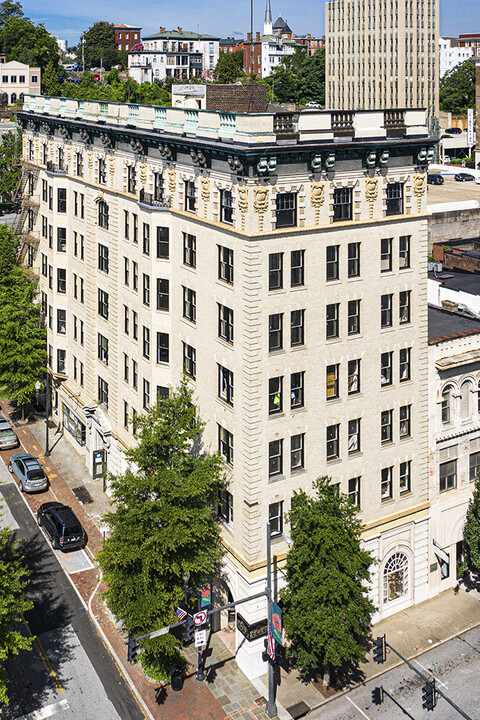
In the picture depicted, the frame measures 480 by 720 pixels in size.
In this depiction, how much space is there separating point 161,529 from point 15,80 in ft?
581

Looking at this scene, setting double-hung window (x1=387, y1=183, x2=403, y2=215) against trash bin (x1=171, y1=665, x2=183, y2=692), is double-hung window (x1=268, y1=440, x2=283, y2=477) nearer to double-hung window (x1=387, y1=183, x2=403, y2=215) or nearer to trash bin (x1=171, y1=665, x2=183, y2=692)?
trash bin (x1=171, y1=665, x2=183, y2=692)

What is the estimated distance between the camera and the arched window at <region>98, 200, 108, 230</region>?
5256 cm

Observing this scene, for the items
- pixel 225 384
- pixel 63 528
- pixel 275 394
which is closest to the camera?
pixel 275 394

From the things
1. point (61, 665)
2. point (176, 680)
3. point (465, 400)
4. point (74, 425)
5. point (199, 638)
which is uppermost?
point (465, 400)

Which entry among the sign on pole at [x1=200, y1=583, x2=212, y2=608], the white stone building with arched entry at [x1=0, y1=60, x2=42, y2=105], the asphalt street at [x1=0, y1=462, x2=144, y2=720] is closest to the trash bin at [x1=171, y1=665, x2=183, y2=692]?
the asphalt street at [x1=0, y1=462, x2=144, y2=720]

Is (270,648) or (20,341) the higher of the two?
(20,341)

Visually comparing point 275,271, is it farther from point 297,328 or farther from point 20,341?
point 20,341

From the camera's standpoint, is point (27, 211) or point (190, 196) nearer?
point (190, 196)

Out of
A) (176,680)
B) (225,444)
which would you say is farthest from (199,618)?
(225,444)

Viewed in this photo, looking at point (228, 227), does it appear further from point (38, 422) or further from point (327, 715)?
point (38, 422)

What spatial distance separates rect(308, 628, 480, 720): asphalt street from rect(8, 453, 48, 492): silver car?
2704 cm

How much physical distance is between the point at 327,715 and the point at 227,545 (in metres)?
9.04

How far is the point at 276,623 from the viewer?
1398 inches

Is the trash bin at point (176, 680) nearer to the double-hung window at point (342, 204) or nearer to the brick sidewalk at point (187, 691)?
the brick sidewalk at point (187, 691)
